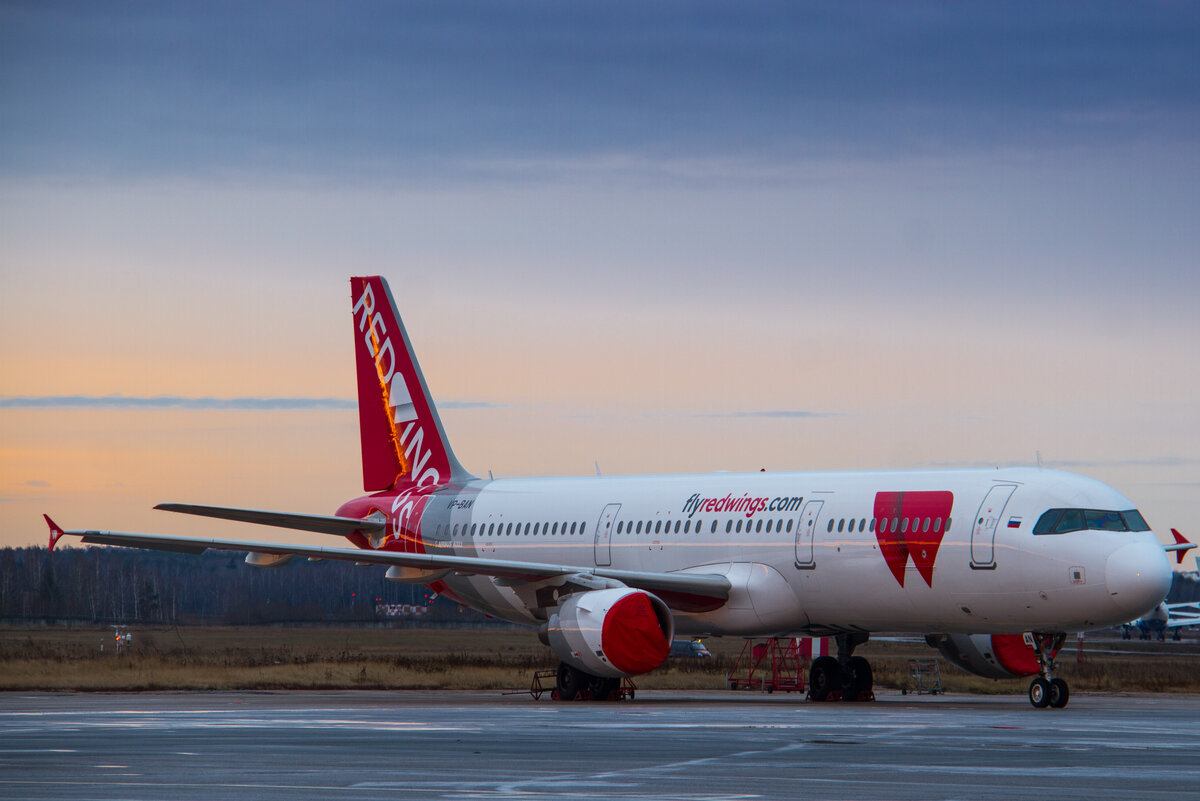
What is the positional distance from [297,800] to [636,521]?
21.1m

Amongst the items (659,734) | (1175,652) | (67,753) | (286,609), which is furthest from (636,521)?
(286,609)

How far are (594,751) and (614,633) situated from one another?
11228mm

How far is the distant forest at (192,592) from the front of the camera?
125m

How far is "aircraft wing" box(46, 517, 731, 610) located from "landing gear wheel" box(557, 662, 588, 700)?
1.76 m

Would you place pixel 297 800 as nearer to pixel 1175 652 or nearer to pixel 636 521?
pixel 636 521

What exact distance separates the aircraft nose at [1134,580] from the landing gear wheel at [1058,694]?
1543 millimetres

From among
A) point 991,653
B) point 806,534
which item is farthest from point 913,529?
point 991,653

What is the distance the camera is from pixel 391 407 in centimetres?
4056

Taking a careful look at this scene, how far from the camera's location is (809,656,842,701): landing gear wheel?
30.9 metres

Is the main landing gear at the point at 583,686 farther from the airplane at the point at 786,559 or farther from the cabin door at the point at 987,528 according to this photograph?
the cabin door at the point at 987,528

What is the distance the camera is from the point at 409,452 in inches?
1581

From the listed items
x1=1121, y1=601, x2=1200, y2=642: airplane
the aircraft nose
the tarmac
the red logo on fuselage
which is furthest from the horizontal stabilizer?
x1=1121, y1=601, x2=1200, y2=642: airplane

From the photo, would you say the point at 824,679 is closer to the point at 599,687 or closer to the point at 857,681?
the point at 857,681

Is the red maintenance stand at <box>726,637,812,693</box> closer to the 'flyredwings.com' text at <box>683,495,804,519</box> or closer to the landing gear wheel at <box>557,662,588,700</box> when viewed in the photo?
the 'flyredwings.com' text at <box>683,495,804,519</box>
